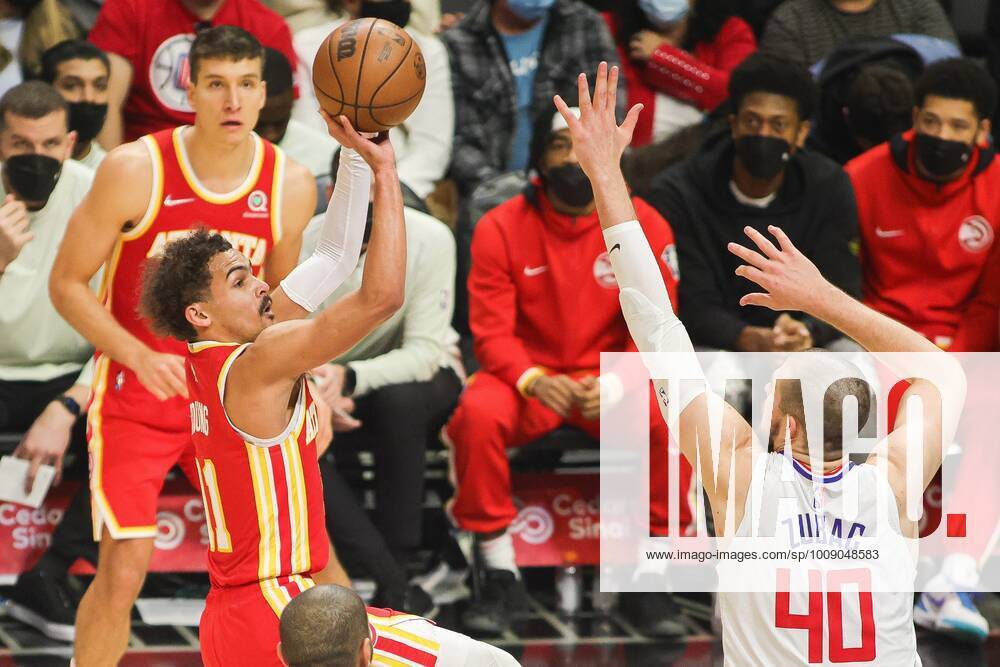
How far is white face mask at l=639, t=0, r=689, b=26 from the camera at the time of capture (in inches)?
275

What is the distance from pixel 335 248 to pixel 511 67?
297 cm

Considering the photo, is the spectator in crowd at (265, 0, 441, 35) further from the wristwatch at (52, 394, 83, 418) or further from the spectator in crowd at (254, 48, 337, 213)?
the wristwatch at (52, 394, 83, 418)

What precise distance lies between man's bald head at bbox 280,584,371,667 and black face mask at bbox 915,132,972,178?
12.7 ft

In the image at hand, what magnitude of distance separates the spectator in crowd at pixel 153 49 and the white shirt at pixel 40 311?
0.63m

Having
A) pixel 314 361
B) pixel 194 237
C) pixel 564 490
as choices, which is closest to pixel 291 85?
pixel 564 490

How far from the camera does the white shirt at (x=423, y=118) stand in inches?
256

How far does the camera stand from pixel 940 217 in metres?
6.13

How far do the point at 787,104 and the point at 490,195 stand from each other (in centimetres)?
132

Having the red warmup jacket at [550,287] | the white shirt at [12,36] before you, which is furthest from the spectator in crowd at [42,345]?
the red warmup jacket at [550,287]

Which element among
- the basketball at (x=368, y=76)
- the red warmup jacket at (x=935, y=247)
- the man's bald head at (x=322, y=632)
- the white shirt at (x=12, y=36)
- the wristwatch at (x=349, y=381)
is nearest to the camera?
the man's bald head at (x=322, y=632)

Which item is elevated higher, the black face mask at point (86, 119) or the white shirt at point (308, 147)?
the black face mask at point (86, 119)

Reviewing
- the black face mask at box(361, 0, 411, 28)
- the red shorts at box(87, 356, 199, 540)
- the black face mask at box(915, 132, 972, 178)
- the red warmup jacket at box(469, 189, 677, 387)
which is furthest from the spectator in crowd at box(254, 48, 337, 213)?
the black face mask at box(915, 132, 972, 178)

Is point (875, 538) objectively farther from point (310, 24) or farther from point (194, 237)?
point (310, 24)

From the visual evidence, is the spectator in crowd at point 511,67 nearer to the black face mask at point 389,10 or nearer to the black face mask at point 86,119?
the black face mask at point 389,10
